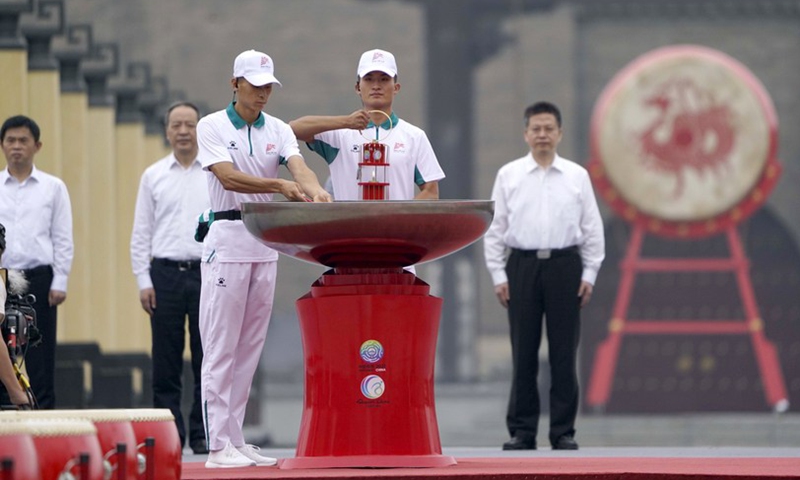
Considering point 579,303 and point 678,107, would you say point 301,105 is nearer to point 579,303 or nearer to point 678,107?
point 678,107

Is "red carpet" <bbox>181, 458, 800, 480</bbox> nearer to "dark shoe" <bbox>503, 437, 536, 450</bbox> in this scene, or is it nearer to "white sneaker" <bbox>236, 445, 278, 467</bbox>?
"white sneaker" <bbox>236, 445, 278, 467</bbox>

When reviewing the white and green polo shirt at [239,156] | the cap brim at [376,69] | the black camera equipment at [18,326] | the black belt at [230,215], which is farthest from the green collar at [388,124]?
the black camera equipment at [18,326]

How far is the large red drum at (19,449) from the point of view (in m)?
5.18

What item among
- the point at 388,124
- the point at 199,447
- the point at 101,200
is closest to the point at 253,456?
the point at 388,124

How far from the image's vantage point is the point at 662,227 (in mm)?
21219

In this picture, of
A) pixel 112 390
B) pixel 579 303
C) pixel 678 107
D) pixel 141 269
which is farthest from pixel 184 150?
pixel 678 107

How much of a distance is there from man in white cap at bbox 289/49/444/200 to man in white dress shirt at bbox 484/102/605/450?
6.37 ft

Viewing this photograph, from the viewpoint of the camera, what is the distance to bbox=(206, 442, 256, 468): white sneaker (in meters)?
7.27

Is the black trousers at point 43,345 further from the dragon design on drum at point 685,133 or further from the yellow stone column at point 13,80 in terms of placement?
the dragon design on drum at point 685,133

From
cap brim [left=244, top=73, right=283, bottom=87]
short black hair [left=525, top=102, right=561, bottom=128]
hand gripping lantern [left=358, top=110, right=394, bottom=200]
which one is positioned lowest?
hand gripping lantern [left=358, top=110, right=394, bottom=200]

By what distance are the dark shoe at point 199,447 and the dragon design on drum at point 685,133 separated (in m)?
12.1

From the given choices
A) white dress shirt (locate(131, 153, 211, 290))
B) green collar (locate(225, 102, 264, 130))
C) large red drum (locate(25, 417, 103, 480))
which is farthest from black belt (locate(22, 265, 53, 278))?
large red drum (locate(25, 417, 103, 480))

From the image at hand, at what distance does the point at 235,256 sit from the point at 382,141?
856mm

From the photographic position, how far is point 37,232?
32.2ft
